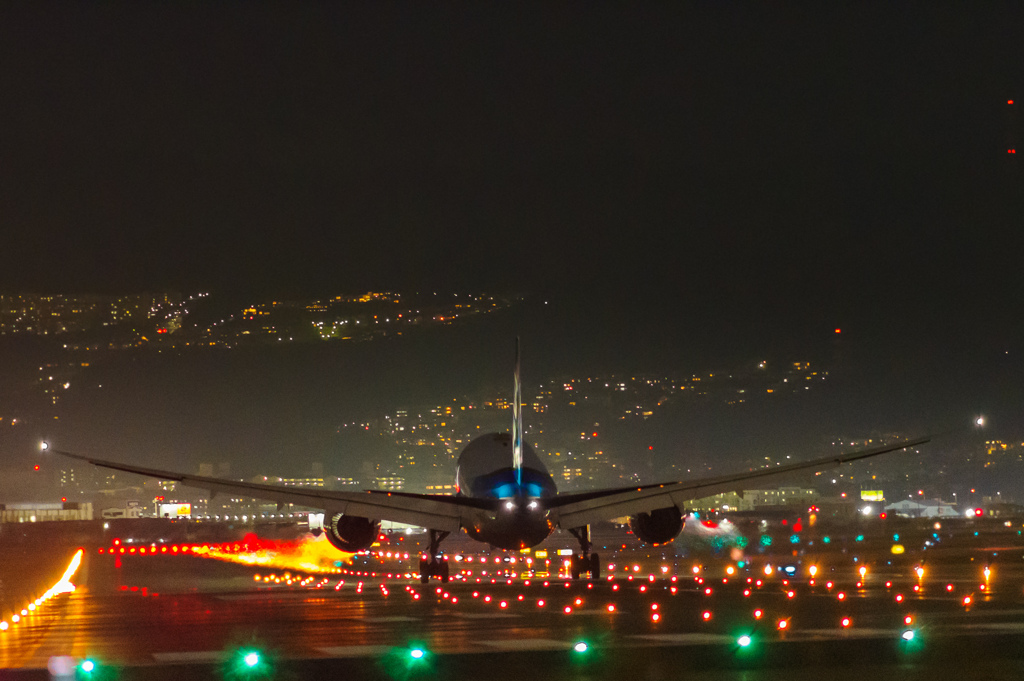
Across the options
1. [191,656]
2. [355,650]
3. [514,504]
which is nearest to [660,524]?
[514,504]

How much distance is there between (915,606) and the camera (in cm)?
2353

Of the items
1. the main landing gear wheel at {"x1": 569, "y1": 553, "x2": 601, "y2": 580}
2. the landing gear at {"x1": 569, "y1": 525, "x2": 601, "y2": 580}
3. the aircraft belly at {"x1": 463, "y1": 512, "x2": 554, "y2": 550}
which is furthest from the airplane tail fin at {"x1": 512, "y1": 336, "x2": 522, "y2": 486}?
the main landing gear wheel at {"x1": 569, "y1": 553, "x2": 601, "y2": 580}

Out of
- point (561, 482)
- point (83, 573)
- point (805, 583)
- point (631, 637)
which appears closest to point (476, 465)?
point (805, 583)

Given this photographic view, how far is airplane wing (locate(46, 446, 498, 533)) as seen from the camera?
3241cm

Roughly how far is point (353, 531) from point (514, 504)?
551cm

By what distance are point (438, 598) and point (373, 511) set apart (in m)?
6.04

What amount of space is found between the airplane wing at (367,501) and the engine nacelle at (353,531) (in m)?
1.56

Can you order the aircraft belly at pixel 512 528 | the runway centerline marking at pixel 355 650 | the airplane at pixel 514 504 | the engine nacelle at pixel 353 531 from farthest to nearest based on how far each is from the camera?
the engine nacelle at pixel 353 531
the airplane at pixel 514 504
the aircraft belly at pixel 512 528
the runway centerline marking at pixel 355 650

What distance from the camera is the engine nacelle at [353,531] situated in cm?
3491

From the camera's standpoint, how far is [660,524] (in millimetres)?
34625

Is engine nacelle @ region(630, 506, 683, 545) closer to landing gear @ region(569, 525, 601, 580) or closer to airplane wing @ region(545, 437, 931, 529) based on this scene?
airplane wing @ region(545, 437, 931, 529)

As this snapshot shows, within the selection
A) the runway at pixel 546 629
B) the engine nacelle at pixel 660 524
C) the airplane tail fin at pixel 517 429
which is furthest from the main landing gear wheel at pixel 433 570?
the engine nacelle at pixel 660 524

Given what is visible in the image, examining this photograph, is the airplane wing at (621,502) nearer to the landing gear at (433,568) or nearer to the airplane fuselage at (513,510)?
the airplane fuselage at (513,510)

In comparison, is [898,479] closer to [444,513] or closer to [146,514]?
[146,514]
